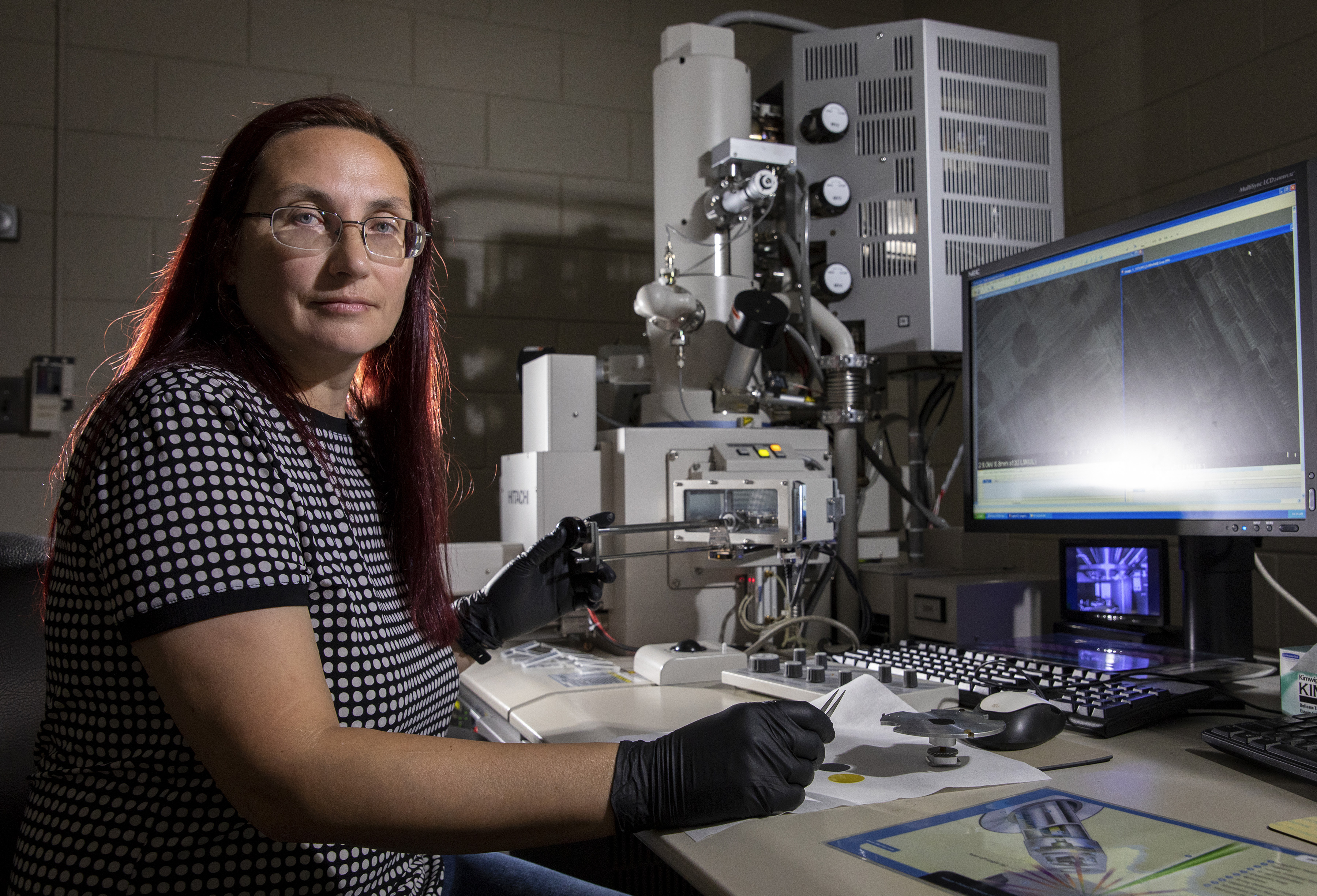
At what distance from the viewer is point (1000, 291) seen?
4.39 ft

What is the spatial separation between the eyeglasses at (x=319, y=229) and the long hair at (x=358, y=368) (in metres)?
0.05

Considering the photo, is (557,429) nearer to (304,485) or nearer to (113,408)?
(304,485)

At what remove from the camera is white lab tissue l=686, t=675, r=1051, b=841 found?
70 cm

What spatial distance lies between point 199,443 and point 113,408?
9 cm

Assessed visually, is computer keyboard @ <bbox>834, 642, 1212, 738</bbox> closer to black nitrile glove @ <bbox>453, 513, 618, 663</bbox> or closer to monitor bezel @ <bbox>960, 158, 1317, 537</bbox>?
monitor bezel @ <bbox>960, 158, 1317, 537</bbox>

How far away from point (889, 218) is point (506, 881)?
4.25 feet

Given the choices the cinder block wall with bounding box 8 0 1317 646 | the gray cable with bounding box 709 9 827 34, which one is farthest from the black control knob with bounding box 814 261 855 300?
the cinder block wall with bounding box 8 0 1317 646

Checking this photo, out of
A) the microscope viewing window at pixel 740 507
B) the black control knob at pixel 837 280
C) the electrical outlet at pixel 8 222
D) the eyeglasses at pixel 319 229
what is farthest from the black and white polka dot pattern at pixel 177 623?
the electrical outlet at pixel 8 222

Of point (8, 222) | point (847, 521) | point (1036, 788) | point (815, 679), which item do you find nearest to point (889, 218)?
point (847, 521)

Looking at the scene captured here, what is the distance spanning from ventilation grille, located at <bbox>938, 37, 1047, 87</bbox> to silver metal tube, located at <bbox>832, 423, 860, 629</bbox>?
71 cm

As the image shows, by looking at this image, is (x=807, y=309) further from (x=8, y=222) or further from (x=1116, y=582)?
(x=8, y=222)

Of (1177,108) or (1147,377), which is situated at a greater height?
(1177,108)

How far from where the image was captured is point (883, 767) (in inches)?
30.4

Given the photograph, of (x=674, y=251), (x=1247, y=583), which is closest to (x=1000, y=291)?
(x=1247, y=583)
